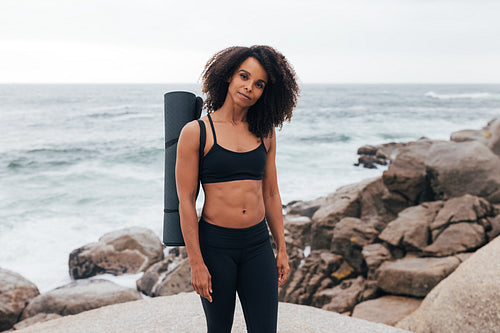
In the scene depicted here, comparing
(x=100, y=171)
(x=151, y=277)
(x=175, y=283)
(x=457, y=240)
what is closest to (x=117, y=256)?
(x=151, y=277)

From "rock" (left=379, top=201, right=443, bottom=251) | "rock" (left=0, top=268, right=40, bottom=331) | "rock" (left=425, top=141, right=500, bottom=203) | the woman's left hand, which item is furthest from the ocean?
"rock" (left=425, top=141, right=500, bottom=203)

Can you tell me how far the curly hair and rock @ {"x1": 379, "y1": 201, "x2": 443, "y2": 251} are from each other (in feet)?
A: 16.8

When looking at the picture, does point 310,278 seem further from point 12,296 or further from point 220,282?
point 220,282

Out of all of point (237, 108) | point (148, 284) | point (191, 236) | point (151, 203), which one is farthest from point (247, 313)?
point (151, 203)

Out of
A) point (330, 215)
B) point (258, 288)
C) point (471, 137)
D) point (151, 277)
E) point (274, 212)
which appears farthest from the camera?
point (471, 137)

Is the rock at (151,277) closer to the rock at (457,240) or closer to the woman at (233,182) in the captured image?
the rock at (457,240)

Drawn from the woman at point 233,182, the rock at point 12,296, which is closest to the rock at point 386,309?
the woman at point 233,182

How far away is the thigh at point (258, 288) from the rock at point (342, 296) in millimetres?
4119

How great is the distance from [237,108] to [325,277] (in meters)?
5.54

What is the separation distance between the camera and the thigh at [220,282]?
219 cm

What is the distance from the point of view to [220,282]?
7.23 ft

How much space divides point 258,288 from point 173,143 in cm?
98

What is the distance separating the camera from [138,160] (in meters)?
21.9

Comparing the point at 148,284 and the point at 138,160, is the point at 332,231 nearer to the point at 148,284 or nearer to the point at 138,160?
the point at 148,284
